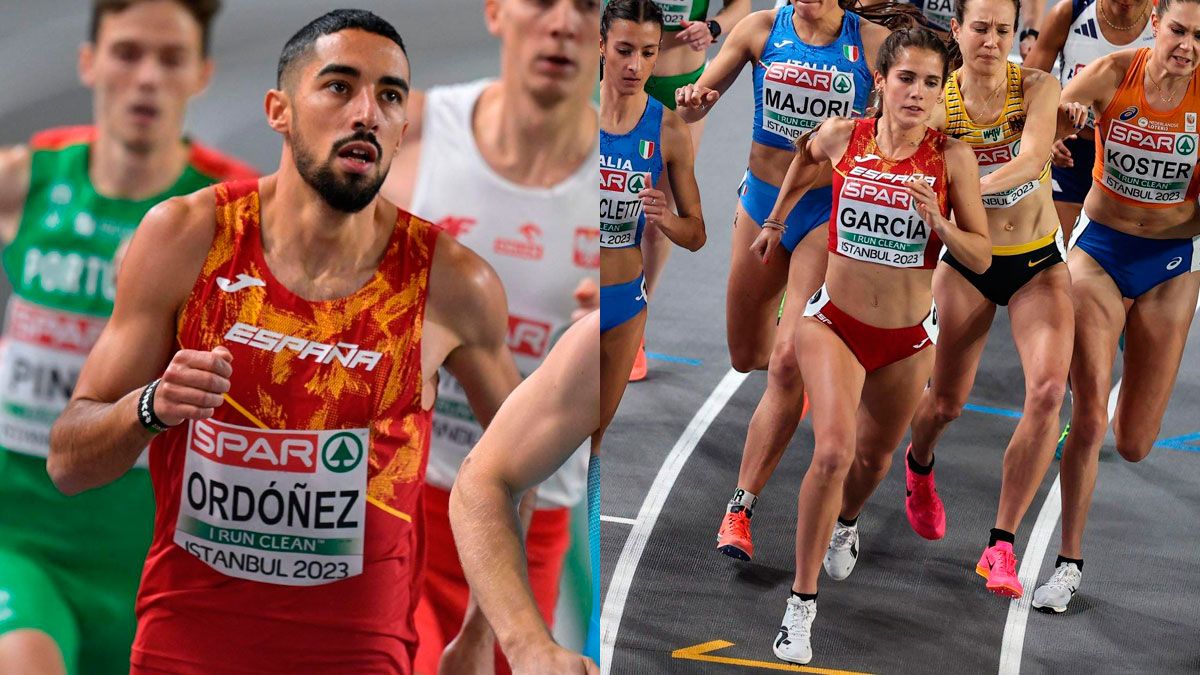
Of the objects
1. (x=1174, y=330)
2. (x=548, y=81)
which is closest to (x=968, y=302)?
(x=1174, y=330)

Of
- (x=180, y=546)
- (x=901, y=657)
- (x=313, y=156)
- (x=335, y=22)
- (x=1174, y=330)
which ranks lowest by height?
(x=901, y=657)

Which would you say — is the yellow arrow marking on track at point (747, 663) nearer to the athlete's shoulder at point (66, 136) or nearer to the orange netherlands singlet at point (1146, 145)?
the orange netherlands singlet at point (1146, 145)

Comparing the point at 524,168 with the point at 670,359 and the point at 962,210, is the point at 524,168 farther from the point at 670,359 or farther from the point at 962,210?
the point at 670,359

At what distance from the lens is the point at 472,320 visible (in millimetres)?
1233

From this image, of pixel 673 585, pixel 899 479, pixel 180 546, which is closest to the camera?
pixel 180 546

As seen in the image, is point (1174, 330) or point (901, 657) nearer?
point (901, 657)

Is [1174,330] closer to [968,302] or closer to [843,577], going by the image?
[968,302]

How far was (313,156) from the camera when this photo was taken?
115 cm

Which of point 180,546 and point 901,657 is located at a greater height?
point 180,546

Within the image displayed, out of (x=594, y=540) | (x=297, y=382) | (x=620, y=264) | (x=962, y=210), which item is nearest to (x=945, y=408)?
(x=962, y=210)

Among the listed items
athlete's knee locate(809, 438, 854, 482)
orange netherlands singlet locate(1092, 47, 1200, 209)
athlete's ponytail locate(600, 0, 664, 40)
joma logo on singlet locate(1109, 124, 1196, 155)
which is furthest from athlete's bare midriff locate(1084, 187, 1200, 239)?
athlete's ponytail locate(600, 0, 664, 40)

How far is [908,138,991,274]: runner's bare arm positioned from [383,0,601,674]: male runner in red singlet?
1.82 meters

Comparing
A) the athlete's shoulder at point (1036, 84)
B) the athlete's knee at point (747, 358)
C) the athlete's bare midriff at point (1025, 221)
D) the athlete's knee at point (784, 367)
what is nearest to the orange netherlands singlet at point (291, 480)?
the athlete's knee at point (784, 367)

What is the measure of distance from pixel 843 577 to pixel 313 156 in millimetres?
2503
